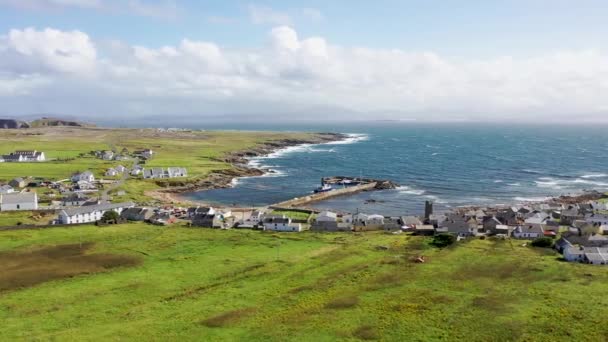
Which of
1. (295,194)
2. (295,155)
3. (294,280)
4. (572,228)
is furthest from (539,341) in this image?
(295,155)

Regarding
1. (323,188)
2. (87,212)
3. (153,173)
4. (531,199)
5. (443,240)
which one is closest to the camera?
(443,240)

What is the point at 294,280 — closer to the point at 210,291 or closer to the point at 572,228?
the point at 210,291

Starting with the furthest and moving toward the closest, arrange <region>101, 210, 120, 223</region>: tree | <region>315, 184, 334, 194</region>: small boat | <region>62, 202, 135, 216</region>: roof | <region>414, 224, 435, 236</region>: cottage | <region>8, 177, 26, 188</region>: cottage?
<region>315, 184, 334, 194</region>: small boat → <region>8, 177, 26, 188</region>: cottage → <region>101, 210, 120, 223</region>: tree → <region>62, 202, 135, 216</region>: roof → <region>414, 224, 435, 236</region>: cottage

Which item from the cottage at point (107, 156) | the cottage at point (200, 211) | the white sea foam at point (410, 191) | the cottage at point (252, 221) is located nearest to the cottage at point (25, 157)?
the cottage at point (107, 156)

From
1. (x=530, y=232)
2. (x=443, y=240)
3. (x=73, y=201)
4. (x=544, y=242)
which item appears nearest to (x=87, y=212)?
(x=73, y=201)

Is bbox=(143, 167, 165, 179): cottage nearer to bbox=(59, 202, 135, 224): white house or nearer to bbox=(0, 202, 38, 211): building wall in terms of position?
bbox=(59, 202, 135, 224): white house

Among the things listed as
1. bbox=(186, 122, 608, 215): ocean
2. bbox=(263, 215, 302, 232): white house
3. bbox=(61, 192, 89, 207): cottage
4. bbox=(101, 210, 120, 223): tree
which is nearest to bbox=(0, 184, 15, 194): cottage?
bbox=(61, 192, 89, 207): cottage

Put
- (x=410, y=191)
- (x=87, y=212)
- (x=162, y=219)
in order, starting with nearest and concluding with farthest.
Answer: (x=162, y=219), (x=87, y=212), (x=410, y=191)

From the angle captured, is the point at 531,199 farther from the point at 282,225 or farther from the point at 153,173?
the point at 153,173
